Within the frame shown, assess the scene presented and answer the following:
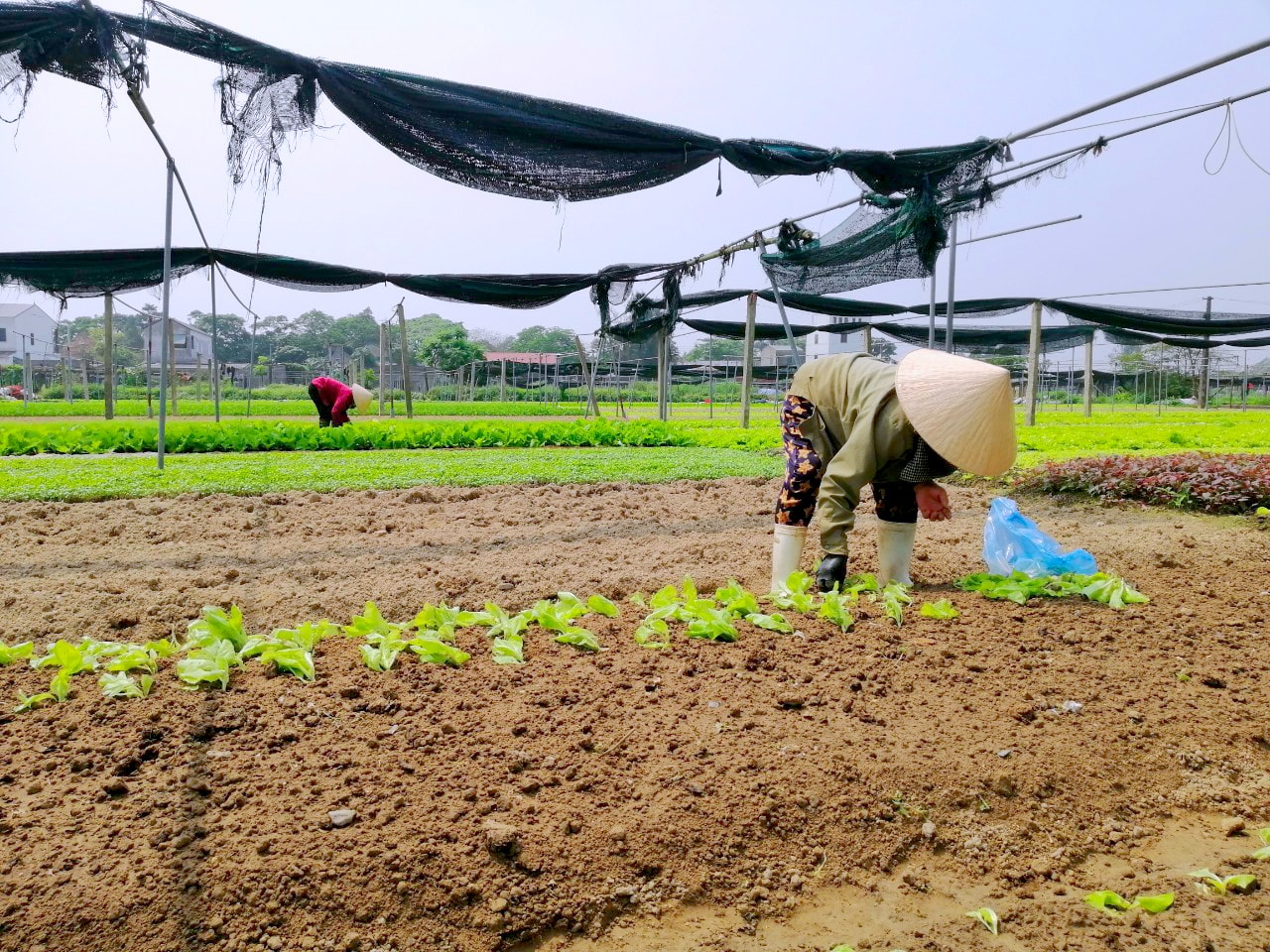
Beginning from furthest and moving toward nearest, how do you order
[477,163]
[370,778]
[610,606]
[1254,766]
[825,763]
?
[477,163] → [610,606] → [1254,766] → [825,763] → [370,778]

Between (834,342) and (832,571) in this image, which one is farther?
(834,342)

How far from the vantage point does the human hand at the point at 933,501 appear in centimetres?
380

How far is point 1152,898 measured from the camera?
189 cm

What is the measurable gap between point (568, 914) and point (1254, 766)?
2.16 metres

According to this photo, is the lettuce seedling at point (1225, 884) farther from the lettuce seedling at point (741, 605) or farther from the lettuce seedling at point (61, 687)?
the lettuce seedling at point (61, 687)

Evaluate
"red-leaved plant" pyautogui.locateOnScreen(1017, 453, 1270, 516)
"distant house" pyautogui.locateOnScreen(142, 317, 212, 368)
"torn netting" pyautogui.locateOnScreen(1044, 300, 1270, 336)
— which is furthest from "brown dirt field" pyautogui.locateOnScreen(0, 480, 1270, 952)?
"torn netting" pyautogui.locateOnScreen(1044, 300, 1270, 336)

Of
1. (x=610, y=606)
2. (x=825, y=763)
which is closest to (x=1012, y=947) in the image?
(x=825, y=763)

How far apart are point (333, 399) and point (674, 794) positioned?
40.2ft

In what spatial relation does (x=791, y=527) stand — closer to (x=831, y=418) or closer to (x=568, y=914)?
(x=831, y=418)

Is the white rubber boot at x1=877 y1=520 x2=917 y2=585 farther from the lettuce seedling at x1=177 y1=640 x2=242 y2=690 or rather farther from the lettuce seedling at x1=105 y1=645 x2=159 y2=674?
the lettuce seedling at x1=105 y1=645 x2=159 y2=674

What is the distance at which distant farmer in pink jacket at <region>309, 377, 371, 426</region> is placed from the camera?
42.0 ft

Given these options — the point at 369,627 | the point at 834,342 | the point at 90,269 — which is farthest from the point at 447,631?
the point at 834,342

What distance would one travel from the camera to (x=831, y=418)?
4027 millimetres

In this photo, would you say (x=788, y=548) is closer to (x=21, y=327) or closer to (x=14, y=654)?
(x=14, y=654)
